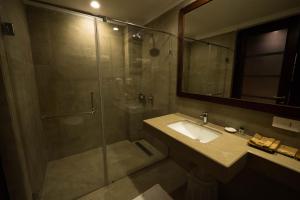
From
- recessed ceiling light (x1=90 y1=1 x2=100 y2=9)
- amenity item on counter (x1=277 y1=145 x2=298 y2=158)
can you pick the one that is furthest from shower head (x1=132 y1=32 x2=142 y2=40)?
amenity item on counter (x1=277 y1=145 x2=298 y2=158)

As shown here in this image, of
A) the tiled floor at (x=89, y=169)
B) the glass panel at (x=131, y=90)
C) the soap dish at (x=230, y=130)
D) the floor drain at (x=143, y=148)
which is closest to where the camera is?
the soap dish at (x=230, y=130)

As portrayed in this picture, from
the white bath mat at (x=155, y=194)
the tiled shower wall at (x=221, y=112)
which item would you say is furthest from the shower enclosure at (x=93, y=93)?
the white bath mat at (x=155, y=194)

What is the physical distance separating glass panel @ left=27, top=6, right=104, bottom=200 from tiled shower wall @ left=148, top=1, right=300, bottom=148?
3.42 ft

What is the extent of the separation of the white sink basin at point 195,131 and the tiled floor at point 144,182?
738 millimetres

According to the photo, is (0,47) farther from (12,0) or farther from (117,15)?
(117,15)

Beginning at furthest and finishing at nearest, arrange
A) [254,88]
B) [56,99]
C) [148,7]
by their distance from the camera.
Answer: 1. [56,99]
2. [148,7]
3. [254,88]

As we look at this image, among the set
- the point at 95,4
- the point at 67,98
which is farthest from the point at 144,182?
the point at 95,4

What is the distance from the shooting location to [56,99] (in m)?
2.00

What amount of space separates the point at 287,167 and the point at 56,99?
8.37ft

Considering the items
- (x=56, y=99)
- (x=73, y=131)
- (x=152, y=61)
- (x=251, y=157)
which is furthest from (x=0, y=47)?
(x=251, y=157)

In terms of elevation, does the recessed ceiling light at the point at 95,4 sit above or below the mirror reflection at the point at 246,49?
above

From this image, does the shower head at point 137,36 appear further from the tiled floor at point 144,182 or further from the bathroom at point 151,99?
the tiled floor at point 144,182

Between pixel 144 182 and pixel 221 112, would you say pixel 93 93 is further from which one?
pixel 221 112

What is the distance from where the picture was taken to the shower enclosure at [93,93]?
5.81 ft
